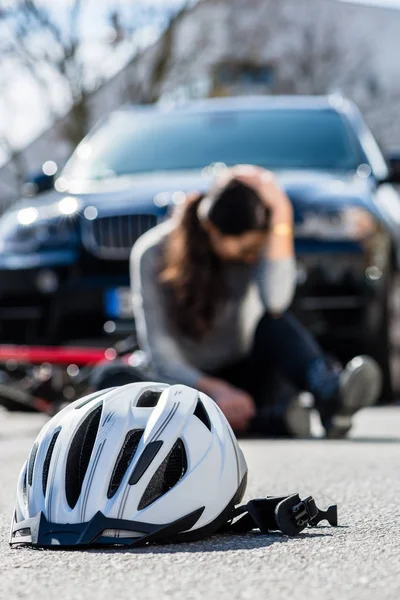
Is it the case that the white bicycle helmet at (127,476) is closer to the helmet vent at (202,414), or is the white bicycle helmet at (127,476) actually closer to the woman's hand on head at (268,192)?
the helmet vent at (202,414)

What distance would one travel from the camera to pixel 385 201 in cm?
841

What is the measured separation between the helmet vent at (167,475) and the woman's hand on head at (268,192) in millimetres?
3105

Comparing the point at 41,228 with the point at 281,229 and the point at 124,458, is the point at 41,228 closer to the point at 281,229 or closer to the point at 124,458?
the point at 281,229

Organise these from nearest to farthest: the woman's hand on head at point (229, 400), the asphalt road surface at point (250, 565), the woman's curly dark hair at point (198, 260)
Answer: the asphalt road surface at point (250, 565) → the woman's hand on head at point (229, 400) → the woman's curly dark hair at point (198, 260)

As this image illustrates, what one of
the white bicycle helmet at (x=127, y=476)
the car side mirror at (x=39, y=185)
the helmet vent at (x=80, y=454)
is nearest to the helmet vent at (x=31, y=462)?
the white bicycle helmet at (x=127, y=476)

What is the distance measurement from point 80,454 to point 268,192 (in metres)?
3.38

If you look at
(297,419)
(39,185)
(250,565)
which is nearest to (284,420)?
(297,419)

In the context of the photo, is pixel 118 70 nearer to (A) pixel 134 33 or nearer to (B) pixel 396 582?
(A) pixel 134 33

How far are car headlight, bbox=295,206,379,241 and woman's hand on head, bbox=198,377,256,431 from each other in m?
1.43

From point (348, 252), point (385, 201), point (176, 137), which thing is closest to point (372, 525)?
point (348, 252)

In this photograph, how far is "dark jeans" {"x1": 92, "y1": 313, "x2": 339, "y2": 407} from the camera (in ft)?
22.6

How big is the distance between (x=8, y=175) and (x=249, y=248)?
3781 cm

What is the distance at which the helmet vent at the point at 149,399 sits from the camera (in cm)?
396

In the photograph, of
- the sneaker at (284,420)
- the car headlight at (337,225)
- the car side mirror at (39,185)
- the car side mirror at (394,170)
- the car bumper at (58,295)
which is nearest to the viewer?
the sneaker at (284,420)
